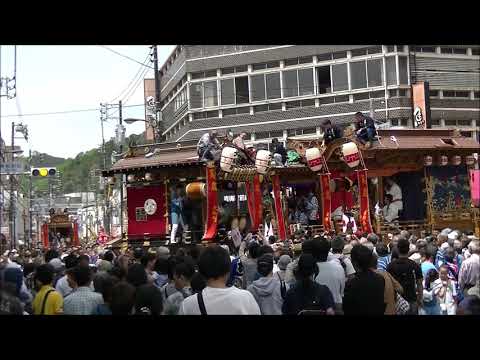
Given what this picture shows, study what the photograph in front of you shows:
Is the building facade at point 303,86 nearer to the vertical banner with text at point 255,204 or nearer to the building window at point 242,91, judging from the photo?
the building window at point 242,91

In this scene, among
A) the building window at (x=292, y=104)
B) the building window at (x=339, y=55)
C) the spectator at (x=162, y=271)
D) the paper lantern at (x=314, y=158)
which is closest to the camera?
the spectator at (x=162, y=271)

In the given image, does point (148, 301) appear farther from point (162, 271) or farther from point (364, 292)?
point (162, 271)

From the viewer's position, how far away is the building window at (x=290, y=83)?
35281 millimetres

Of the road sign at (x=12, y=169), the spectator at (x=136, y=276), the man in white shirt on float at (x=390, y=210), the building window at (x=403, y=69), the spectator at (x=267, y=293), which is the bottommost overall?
the spectator at (x=267, y=293)

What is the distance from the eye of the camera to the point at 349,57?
34.5 metres

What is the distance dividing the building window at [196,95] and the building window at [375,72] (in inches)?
307

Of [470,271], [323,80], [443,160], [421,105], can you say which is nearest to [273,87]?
[323,80]

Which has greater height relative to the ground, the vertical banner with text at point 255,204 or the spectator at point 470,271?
the vertical banner with text at point 255,204

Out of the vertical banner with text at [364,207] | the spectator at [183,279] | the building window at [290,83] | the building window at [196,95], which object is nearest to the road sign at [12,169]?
the spectator at [183,279]

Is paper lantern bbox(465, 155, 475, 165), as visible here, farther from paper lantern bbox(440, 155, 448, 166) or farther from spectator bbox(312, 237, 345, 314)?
spectator bbox(312, 237, 345, 314)

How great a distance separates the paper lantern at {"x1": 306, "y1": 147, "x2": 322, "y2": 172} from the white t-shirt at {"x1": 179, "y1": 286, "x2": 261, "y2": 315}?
12881mm

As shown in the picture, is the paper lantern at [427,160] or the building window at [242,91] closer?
the paper lantern at [427,160]
